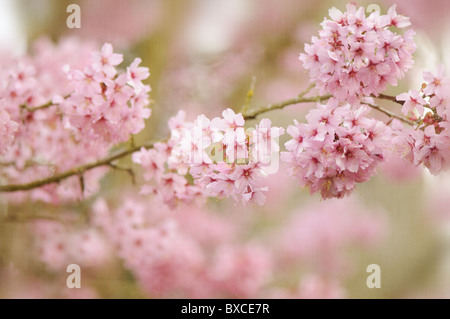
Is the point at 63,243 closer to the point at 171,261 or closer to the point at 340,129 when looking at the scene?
the point at 171,261

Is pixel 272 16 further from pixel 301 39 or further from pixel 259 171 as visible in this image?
pixel 259 171

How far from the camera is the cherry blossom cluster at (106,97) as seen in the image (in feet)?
3.89

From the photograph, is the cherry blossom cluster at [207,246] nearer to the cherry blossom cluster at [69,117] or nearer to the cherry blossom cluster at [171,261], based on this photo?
the cherry blossom cluster at [171,261]

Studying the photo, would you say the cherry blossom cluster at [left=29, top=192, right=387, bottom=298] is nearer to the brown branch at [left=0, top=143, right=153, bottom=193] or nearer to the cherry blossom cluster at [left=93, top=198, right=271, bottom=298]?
the cherry blossom cluster at [left=93, top=198, right=271, bottom=298]

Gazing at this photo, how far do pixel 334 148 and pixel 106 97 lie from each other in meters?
0.56

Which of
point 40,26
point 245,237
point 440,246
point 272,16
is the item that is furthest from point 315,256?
point 40,26

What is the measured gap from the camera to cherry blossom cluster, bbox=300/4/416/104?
0.98m

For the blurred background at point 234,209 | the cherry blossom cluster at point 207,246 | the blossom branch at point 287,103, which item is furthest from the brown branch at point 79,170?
the blurred background at point 234,209

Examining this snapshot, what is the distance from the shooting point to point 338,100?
102 centimetres

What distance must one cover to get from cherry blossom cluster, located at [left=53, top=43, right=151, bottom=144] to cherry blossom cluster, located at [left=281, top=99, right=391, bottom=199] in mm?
425

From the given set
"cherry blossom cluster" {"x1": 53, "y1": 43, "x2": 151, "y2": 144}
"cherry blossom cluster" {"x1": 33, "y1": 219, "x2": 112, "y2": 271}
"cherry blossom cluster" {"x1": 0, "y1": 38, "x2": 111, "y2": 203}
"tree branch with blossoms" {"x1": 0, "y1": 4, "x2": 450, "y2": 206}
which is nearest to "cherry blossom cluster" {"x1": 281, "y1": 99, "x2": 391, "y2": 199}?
"tree branch with blossoms" {"x1": 0, "y1": 4, "x2": 450, "y2": 206}

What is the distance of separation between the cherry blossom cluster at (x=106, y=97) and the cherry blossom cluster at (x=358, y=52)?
43 centimetres

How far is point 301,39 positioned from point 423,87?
6.45 ft
